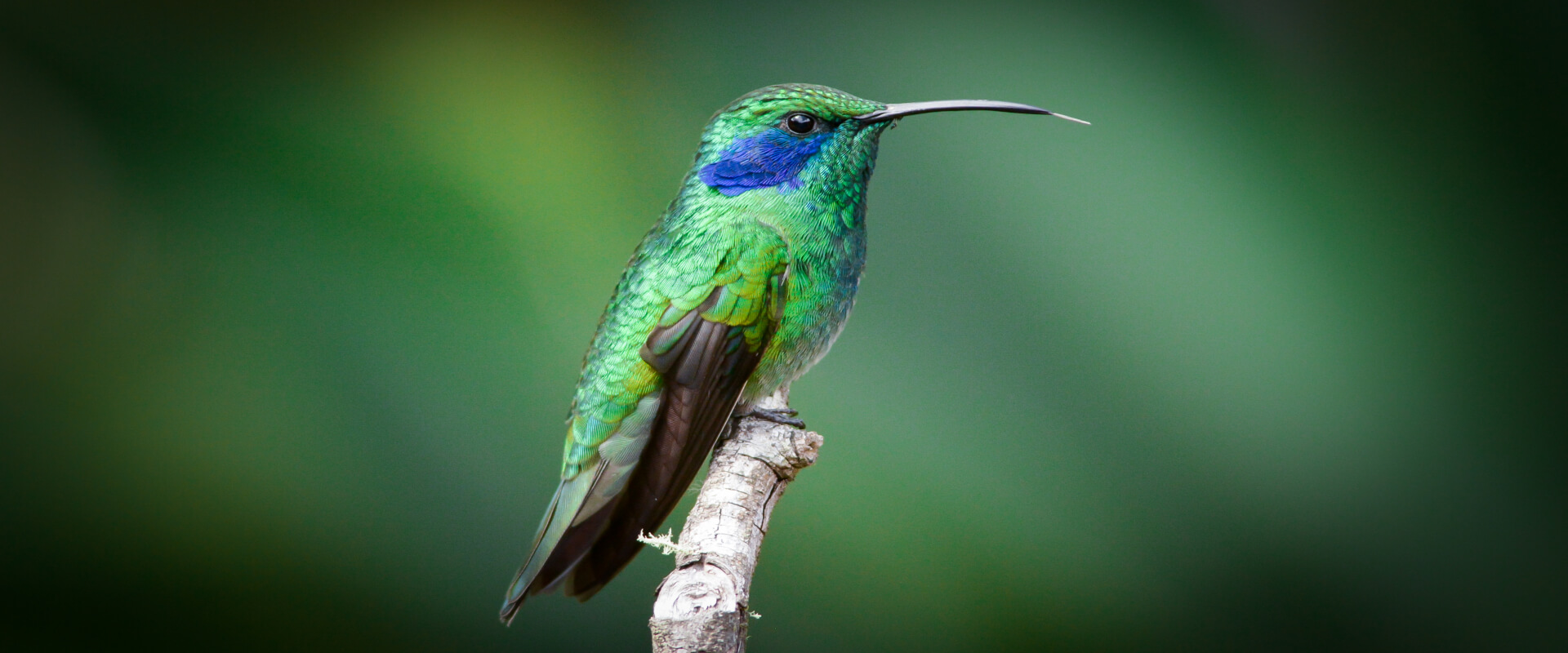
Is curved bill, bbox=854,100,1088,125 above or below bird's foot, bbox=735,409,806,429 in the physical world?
above

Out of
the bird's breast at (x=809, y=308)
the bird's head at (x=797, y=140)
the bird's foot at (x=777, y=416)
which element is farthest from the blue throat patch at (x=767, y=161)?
the bird's foot at (x=777, y=416)

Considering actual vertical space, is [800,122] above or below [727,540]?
above

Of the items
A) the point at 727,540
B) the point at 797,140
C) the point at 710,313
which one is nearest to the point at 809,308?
the point at 710,313

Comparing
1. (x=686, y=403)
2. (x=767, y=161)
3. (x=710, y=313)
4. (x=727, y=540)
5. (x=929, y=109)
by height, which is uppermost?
(x=929, y=109)

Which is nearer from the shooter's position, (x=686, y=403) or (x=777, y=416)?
(x=686, y=403)

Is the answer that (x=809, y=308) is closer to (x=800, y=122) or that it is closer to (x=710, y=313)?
(x=710, y=313)

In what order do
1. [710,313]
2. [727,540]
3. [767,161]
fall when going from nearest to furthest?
[727,540] < [710,313] < [767,161]

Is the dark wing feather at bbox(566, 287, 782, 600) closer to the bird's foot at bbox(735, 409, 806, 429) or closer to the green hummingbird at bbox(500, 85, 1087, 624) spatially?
the green hummingbird at bbox(500, 85, 1087, 624)


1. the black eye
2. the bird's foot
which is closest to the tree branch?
the bird's foot
